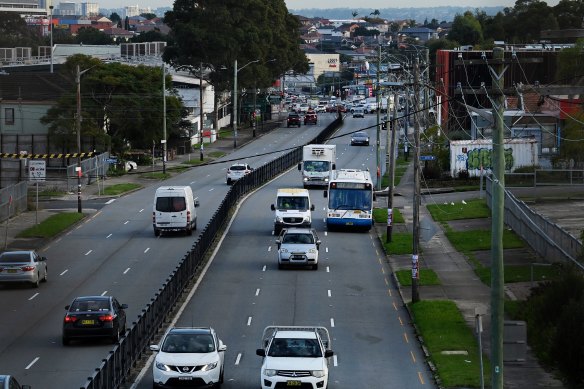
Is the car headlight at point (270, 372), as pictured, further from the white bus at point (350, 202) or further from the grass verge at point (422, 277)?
the white bus at point (350, 202)

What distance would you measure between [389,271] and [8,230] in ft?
74.0

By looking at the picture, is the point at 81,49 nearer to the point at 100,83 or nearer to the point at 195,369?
the point at 100,83

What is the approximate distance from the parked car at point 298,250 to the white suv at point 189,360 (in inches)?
813

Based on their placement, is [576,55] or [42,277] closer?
[42,277]

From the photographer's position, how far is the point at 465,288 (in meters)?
47.2

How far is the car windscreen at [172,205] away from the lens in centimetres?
6050

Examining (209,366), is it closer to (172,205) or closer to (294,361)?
(294,361)

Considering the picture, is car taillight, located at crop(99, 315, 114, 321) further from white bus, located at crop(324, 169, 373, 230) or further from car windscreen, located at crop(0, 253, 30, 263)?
white bus, located at crop(324, 169, 373, 230)

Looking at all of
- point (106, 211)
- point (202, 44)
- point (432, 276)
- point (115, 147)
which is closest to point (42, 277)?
point (432, 276)

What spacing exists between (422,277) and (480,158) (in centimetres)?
3551

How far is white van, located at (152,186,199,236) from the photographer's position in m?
60.5

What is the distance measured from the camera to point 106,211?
72.9m

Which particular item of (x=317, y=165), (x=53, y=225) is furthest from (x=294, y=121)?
(x=53, y=225)

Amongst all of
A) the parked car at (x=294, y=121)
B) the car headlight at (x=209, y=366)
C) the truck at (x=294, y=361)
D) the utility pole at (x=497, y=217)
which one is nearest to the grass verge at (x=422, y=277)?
the truck at (x=294, y=361)
